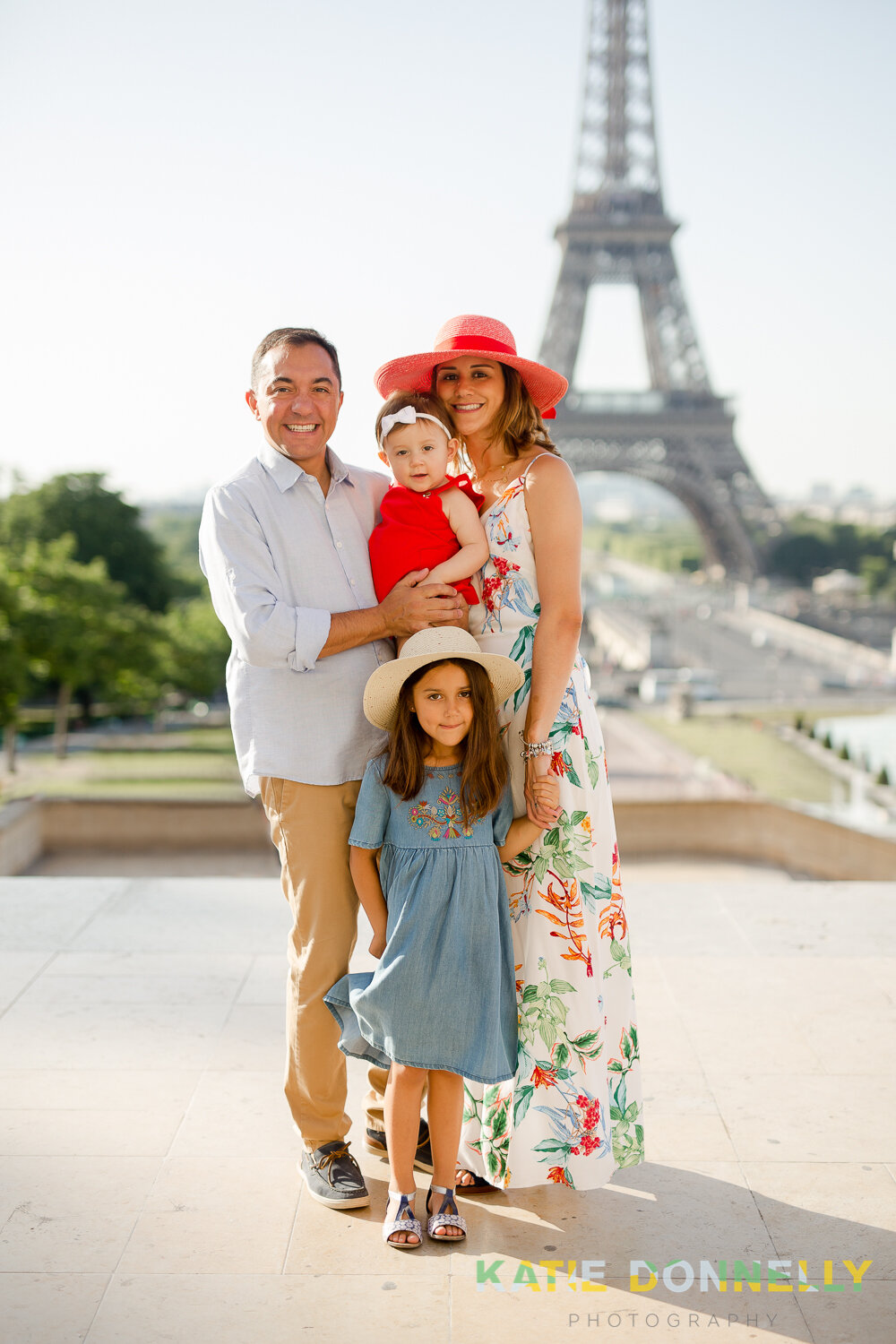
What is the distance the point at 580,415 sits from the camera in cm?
3956

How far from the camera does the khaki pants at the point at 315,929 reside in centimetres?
236

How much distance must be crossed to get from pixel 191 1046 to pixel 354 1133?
633 mm

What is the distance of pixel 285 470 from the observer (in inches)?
93.1

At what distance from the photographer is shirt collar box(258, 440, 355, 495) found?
2365mm

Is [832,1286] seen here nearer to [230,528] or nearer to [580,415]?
[230,528]

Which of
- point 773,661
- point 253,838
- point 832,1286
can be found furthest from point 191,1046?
point 773,661

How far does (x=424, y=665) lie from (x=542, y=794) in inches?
14.1

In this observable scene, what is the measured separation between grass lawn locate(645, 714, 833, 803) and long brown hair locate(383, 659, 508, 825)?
47.6 ft

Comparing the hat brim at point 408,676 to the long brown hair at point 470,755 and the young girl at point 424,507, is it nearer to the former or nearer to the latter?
the long brown hair at point 470,755

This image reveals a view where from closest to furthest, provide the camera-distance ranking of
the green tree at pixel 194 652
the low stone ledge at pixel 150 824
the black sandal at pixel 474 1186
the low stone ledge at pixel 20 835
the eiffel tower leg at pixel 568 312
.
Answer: the black sandal at pixel 474 1186 < the low stone ledge at pixel 20 835 < the low stone ledge at pixel 150 824 < the green tree at pixel 194 652 < the eiffel tower leg at pixel 568 312

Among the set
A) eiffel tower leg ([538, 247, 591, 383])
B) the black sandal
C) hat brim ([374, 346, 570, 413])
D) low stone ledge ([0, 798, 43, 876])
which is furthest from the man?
eiffel tower leg ([538, 247, 591, 383])

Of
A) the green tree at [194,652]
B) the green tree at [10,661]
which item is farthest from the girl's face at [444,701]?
the green tree at [194,652]

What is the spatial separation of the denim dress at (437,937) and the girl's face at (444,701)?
9 cm

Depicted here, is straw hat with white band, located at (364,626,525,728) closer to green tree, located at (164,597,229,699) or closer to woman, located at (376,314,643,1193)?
woman, located at (376,314,643,1193)
